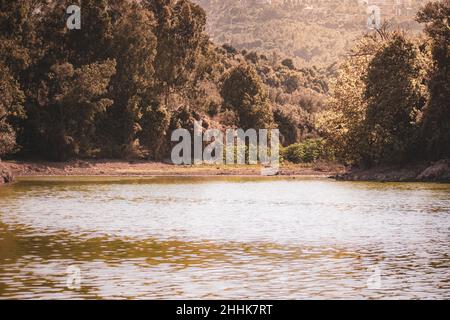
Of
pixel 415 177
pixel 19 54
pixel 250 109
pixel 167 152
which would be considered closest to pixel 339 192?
pixel 415 177

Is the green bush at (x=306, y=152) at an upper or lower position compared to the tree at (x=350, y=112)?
lower

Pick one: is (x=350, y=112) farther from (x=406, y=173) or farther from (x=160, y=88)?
(x=160, y=88)

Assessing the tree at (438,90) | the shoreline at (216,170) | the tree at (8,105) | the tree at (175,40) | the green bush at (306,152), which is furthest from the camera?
the tree at (175,40)

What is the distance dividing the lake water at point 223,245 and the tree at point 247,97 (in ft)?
189

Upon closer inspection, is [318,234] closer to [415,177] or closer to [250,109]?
[415,177]

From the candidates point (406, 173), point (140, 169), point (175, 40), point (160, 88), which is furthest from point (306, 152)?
point (406, 173)

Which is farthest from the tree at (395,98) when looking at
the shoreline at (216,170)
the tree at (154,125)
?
the tree at (154,125)

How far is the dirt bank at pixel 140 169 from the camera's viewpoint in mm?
87956

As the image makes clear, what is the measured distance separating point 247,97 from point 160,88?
54.0 ft

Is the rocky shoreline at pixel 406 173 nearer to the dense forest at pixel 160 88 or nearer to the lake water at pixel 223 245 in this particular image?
the dense forest at pixel 160 88

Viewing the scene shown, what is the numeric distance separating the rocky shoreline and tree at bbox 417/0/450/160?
4.65 feet

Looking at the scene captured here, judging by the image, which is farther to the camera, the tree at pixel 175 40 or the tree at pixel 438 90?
the tree at pixel 175 40

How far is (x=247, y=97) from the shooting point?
11781 cm

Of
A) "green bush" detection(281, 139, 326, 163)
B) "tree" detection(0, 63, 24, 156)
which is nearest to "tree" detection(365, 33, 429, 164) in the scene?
"green bush" detection(281, 139, 326, 163)
